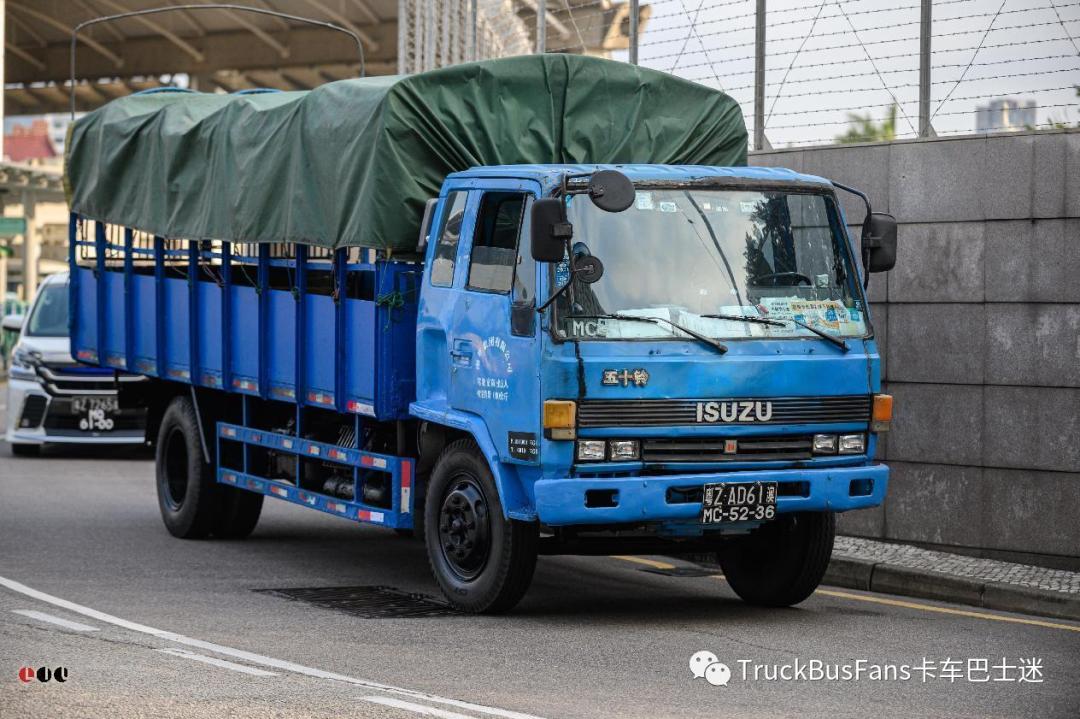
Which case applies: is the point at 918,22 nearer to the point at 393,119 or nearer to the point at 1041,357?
the point at 1041,357

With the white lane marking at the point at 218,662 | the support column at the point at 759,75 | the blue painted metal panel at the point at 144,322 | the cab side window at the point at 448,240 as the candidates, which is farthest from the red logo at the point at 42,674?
the support column at the point at 759,75

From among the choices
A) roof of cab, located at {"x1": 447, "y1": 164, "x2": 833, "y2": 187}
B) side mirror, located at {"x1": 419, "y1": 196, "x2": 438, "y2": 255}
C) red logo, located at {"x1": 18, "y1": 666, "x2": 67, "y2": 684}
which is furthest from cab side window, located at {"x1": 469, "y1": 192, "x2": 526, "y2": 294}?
red logo, located at {"x1": 18, "y1": 666, "x2": 67, "y2": 684}

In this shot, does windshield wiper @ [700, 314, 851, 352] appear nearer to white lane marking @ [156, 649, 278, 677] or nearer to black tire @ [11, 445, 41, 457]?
white lane marking @ [156, 649, 278, 677]

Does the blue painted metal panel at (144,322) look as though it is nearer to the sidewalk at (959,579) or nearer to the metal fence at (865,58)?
the metal fence at (865,58)

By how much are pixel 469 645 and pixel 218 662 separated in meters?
1.25

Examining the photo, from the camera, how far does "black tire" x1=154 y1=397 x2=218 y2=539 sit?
12695 mm

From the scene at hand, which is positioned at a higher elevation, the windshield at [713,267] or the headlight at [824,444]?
the windshield at [713,267]

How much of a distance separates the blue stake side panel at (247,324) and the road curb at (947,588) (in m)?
3.01

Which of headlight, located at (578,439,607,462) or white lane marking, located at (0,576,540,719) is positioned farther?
headlight, located at (578,439,607,462)

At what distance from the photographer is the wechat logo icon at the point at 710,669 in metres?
7.55

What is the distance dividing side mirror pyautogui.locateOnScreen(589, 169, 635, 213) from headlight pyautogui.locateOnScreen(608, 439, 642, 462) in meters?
1.13

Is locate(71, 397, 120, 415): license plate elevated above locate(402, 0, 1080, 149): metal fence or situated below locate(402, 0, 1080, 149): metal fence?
below

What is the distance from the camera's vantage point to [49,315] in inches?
770

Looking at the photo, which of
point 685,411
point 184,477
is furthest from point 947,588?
point 184,477
